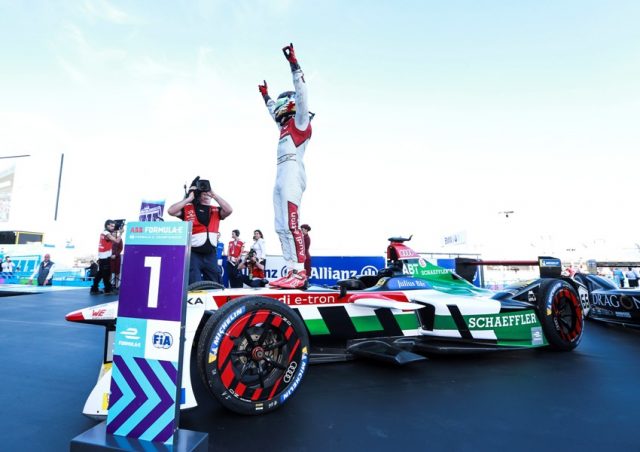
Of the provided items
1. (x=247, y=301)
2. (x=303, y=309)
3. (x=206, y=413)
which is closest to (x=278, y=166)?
(x=303, y=309)

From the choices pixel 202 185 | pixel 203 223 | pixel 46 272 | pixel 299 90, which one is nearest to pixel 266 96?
pixel 299 90

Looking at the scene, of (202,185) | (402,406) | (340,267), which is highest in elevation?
(202,185)

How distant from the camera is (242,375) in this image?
1.75m

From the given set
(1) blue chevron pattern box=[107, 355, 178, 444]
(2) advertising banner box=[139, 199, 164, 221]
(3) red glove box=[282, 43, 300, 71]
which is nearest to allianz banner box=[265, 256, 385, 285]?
(2) advertising banner box=[139, 199, 164, 221]

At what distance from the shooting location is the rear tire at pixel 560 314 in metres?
3.14

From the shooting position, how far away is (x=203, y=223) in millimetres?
3475

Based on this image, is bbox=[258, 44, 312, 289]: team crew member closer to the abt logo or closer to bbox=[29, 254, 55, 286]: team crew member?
the abt logo

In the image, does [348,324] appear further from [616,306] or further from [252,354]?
[616,306]

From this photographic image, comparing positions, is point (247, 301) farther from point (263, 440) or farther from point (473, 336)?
point (473, 336)

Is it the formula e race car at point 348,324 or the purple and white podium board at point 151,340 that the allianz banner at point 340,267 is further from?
the purple and white podium board at point 151,340

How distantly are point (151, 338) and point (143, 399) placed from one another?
21 centimetres

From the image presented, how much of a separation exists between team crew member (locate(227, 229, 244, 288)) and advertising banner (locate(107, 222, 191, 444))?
22.6 feet

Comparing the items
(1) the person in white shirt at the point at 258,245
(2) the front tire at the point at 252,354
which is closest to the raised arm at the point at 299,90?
(2) the front tire at the point at 252,354

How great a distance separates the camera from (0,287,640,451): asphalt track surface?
149 cm
